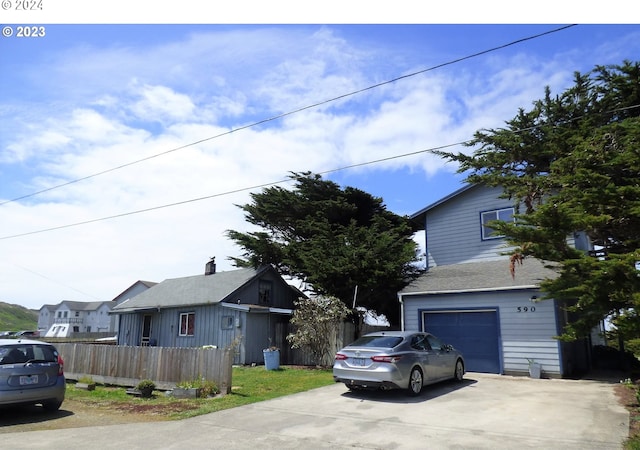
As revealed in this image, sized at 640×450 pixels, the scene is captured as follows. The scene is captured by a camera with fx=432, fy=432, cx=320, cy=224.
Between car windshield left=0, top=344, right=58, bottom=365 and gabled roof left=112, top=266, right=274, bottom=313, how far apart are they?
12387 millimetres

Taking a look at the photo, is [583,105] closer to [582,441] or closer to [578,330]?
[578,330]

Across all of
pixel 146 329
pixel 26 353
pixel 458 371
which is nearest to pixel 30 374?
pixel 26 353

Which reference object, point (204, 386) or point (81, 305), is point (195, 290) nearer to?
point (204, 386)

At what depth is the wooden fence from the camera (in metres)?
11.8

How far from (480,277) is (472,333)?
7.09ft

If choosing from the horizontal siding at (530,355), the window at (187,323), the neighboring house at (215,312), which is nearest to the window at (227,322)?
the neighboring house at (215,312)

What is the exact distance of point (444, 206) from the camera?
19969 mm

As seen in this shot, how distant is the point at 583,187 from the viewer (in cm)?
1220

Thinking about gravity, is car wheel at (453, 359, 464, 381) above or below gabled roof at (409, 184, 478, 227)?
below

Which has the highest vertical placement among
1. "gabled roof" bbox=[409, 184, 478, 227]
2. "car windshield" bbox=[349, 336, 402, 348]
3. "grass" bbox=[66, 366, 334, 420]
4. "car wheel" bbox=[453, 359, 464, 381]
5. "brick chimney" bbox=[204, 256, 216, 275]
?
"gabled roof" bbox=[409, 184, 478, 227]

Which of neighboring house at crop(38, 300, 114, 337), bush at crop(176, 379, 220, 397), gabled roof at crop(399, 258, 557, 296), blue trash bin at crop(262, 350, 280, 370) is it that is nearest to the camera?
bush at crop(176, 379, 220, 397)

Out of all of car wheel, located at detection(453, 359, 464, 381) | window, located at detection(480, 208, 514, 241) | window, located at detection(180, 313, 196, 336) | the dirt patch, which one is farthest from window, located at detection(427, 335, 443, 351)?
window, located at detection(180, 313, 196, 336)

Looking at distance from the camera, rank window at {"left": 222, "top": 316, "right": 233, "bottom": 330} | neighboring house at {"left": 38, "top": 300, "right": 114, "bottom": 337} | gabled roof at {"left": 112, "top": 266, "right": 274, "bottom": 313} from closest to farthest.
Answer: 1. window at {"left": 222, "top": 316, "right": 233, "bottom": 330}
2. gabled roof at {"left": 112, "top": 266, "right": 274, "bottom": 313}
3. neighboring house at {"left": 38, "top": 300, "right": 114, "bottom": 337}

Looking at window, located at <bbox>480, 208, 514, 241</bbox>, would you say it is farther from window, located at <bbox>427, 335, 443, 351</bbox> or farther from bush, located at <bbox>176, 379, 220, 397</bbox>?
→ bush, located at <bbox>176, 379, 220, 397</bbox>
